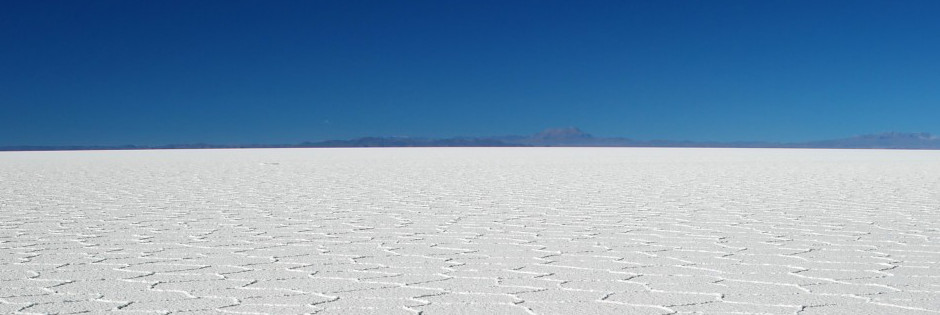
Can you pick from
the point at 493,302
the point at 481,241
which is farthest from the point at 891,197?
the point at 493,302

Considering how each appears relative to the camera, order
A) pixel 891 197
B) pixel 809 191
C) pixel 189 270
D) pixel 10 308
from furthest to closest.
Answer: pixel 809 191, pixel 891 197, pixel 189 270, pixel 10 308

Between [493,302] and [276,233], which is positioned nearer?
[493,302]

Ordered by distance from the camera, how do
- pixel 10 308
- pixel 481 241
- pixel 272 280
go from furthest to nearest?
pixel 481 241
pixel 272 280
pixel 10 308

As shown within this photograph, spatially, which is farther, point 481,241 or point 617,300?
point 481,241

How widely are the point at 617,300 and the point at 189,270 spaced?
1.94 metres

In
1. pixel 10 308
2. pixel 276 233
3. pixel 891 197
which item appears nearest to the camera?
pixel 10 308

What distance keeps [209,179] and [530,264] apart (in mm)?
9636

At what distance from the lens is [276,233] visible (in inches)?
222

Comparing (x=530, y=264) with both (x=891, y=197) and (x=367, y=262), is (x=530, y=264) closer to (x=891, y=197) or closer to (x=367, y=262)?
(x=367, y=262)

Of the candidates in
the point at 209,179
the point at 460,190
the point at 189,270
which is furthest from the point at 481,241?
the point at 209,179

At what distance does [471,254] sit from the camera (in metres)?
4.62

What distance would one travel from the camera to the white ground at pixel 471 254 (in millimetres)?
3332

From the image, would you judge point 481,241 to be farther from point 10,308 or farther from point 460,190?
point 460,190

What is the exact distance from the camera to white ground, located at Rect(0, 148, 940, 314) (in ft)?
10.9
